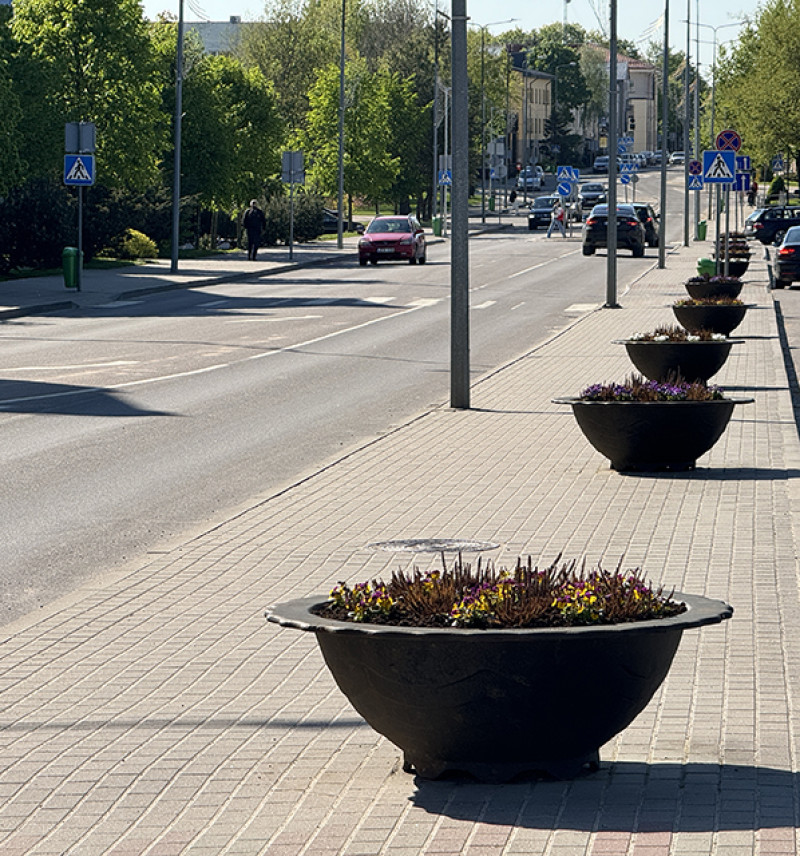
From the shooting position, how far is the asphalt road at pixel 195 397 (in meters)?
11.7

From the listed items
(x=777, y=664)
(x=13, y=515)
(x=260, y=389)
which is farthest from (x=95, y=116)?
(x=777, y=664)

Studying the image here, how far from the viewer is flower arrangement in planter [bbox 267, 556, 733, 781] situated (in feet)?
17.2

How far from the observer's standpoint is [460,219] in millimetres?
17844

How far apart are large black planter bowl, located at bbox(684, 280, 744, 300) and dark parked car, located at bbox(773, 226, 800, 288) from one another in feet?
45.3

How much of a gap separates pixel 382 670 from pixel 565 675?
0.56 m

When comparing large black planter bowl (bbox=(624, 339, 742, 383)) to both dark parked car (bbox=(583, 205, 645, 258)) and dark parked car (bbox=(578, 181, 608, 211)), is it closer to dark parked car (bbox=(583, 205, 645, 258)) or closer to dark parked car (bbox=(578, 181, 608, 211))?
dark parked car (bbox=(583, 205, 645, 258))

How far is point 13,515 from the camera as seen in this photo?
1198cm

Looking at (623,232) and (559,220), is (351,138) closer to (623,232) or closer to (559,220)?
(559,220)

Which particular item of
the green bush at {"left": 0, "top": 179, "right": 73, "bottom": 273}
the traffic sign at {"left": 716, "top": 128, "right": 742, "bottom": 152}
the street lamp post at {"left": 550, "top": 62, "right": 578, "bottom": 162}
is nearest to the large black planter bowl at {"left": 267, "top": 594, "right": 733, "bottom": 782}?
the traffic sign at {"left": 716, "top": 128, "right": 742, "bottom": 152}

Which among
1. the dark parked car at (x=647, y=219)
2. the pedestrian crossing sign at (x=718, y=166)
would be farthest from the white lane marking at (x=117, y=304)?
the dark parked car at (x=647, y=219)

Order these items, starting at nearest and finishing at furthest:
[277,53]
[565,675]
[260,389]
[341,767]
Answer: [565,675], [341,767], [260,389], [277,53]

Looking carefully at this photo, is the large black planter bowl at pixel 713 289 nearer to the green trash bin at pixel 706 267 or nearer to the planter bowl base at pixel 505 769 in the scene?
the green trash bin at pixel 706 267

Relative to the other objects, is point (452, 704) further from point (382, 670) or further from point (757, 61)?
point (757, 61)

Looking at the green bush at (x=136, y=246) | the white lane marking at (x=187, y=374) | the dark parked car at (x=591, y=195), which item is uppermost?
the dark parked car at (x=591, y=195)
